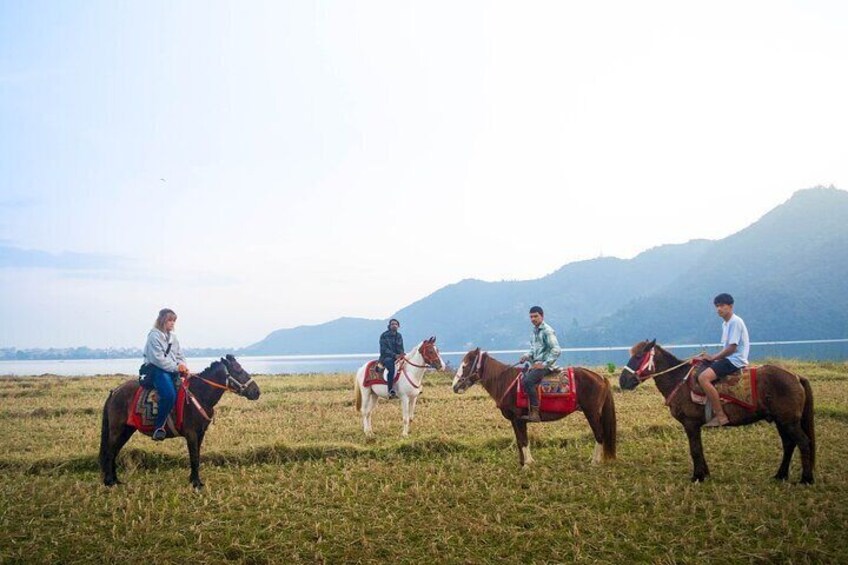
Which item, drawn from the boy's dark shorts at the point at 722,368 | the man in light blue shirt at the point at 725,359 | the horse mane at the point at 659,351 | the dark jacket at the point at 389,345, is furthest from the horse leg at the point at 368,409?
the boy's dark shorts at the point at 722,368

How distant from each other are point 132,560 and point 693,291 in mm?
184308

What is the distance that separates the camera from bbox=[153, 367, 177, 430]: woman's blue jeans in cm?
883

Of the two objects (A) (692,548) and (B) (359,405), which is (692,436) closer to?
(A) (692,548)

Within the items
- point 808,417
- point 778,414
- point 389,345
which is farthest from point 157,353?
point 808,417

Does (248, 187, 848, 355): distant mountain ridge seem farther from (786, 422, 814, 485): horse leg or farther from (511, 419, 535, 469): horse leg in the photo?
(511, 419, 535, 469): horse leg

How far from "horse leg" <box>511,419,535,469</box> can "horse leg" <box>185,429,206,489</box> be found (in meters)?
5.19

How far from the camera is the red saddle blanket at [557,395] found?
9.80 metres

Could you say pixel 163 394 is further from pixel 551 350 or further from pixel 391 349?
pixel 551 350

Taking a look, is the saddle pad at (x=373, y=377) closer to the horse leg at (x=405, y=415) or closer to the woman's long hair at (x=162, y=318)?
the horse leg at (x=405, y=415)

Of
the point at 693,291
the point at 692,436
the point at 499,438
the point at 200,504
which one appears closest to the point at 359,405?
the point at 499,438

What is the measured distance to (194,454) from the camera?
8914 mm

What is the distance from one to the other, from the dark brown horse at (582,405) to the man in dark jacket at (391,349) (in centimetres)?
328

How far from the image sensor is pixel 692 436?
338 inches

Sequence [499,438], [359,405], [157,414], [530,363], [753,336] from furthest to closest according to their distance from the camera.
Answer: [753,336], [359,405], [499,438], [530,363], [157,414]
